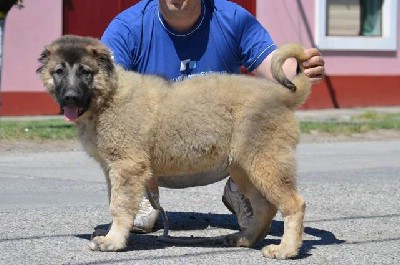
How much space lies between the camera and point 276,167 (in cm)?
617

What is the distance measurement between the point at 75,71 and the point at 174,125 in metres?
0.71

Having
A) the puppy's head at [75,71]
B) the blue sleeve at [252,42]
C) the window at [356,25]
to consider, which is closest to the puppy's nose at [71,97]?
the puppy's head at [75,71]

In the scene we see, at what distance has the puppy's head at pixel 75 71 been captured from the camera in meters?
6.12

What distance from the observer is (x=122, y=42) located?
23.6 ft

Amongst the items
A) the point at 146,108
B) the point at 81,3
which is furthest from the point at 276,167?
the point at 81,3

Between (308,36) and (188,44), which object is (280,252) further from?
(308,36)

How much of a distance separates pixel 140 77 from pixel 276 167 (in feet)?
3.61

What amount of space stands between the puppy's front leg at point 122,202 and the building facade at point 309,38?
36.9 ft

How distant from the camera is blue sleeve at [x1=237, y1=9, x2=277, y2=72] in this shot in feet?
24.0

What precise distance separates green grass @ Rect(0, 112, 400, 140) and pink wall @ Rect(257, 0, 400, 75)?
1.96 m

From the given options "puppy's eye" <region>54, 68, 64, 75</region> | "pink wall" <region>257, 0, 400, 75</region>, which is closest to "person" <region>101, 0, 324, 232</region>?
"puppy's eye" <region>54, 68, 64, 75</region>

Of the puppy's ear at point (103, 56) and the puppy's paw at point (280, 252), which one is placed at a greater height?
the puppy's ear at point (103, 56)

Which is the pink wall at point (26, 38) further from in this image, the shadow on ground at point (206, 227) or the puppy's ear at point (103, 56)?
the puppy's ear at point (103, 56)

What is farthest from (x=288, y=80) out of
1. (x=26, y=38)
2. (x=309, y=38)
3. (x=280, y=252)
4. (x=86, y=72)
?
(x=309, y=38)
